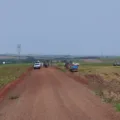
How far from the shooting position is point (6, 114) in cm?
1730

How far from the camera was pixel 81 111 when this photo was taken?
17.5m

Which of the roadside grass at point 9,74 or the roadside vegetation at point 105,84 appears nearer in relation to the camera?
the roadside vegetation at point 105,84

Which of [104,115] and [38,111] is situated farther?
[38,111]

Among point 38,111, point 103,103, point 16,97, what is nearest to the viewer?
point 38,111

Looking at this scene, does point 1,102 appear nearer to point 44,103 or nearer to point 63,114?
point 44,103

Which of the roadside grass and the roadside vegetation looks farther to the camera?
the roadside grass

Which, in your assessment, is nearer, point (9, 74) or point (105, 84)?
point (105, 84)

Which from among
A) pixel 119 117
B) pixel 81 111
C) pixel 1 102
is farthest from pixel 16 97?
pixel 119 117

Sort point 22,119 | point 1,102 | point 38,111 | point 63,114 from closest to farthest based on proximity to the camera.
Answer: point 22,119 → point 63,114 → point 38,111 → point 1,102

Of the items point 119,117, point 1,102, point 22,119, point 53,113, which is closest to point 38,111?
point 53,113

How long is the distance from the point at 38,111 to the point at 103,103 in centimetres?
472

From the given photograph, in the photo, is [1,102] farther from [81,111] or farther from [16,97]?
[81,111]

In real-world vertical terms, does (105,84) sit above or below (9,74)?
above

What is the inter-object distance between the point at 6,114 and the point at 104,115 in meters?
4.16
